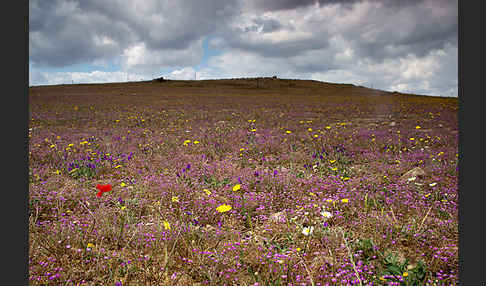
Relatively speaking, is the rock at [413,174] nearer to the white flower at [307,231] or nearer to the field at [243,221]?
the field at [243,221]

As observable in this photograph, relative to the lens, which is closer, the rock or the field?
the field

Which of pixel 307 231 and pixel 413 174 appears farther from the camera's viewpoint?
pixel 413 174

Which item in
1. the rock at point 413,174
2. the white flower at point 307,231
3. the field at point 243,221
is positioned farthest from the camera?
the rock at point 413,174

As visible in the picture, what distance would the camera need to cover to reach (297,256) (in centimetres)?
233

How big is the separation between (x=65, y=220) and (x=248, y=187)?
2.51m

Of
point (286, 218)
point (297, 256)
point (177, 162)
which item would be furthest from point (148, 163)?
point (297, 256)

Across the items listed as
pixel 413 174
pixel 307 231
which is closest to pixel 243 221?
pixel 307 231

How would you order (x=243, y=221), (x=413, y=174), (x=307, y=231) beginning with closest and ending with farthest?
(x=307, y=231) → (x=243, y=221) → (x=413, y=174)

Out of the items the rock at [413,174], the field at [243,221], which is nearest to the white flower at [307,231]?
the field at [243,221]

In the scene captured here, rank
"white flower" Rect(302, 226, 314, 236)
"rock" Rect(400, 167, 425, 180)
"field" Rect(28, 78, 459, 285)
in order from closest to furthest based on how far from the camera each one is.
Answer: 1. "field" Rect(28, 78, 459, 285)
2. "white flower" Rect(302, 226, 314, 236)
3. "rock" Rect(400, 167, 425, 180)

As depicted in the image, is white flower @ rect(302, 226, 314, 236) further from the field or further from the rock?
the rock

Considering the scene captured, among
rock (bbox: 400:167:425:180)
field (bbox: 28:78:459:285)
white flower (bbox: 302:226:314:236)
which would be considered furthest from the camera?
rock (bbox: 400:167:425:180)

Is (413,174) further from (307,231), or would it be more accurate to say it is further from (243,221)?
(243,221)

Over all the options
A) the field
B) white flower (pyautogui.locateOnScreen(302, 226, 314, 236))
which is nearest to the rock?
the field
